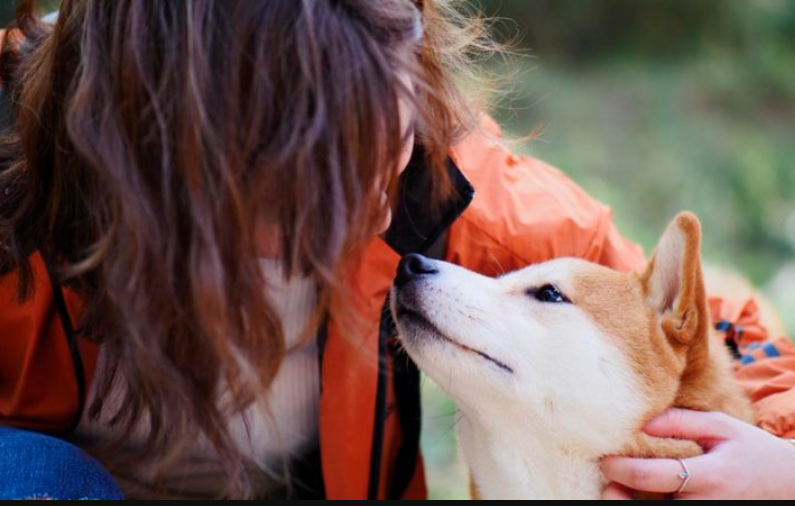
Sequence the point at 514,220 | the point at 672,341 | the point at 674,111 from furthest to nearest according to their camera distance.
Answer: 1. the point at 674,111
2. the point at 514,220
3. the point at 672,341

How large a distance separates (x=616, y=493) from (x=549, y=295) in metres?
0.34

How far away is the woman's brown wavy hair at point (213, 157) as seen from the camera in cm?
110

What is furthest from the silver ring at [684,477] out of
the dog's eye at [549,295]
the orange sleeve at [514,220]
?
the orange sleeve at [514,220]

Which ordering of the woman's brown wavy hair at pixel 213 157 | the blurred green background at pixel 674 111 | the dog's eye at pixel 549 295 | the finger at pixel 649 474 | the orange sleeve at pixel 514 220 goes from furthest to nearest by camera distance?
the blurred green background at pixel 674 111 < the orange sleeve at pixel 514 220 < the dog's eye at pixel 549 295 < the finger at pixel 649 474 < the woman's brown wavy hair at pixel 213 157

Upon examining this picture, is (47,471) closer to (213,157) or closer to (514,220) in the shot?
(213,157)

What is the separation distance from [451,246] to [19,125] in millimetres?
757

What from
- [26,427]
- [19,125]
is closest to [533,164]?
[19,125]

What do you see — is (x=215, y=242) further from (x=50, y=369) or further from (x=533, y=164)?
(x=533, y=164)

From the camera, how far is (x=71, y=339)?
1.48 m

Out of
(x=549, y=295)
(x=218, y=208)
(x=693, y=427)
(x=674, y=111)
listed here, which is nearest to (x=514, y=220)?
(x=549, y=295)

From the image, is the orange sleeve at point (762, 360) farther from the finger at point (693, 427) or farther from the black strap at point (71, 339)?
the black strap at point (71, 339)

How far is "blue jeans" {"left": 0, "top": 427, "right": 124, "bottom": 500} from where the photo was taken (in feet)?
4.48

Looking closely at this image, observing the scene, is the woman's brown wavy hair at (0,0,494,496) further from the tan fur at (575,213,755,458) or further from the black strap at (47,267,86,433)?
the tan fur at (575,213,755,458)

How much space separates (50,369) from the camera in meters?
1.53
